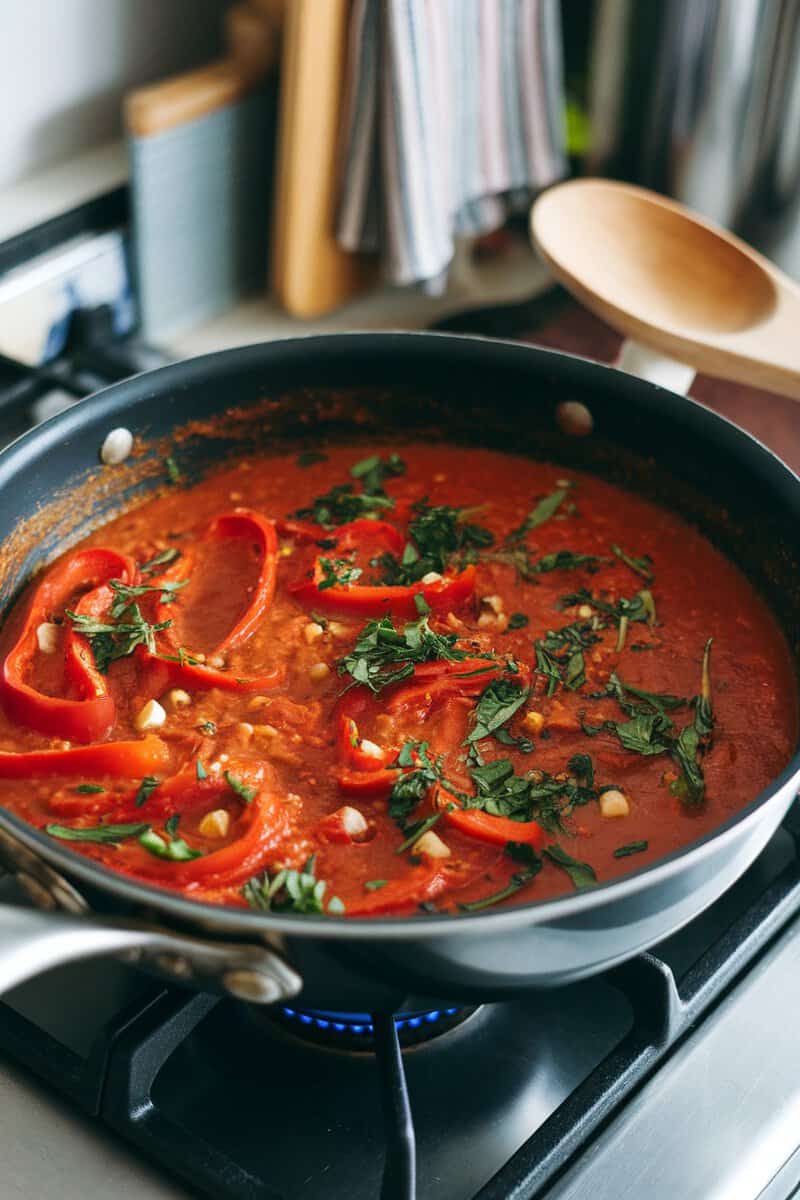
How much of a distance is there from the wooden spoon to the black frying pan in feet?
0.47

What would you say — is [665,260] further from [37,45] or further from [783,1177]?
[783,1177]

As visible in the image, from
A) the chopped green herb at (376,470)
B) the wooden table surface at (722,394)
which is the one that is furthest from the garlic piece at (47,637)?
the wooden table surface at (722,394)

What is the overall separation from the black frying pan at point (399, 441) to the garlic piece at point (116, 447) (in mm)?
14

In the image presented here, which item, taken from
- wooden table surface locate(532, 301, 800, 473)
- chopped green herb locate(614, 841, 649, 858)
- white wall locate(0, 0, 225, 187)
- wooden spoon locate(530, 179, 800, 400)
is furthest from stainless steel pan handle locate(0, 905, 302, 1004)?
white wall locate(0, 0, 225, 187)

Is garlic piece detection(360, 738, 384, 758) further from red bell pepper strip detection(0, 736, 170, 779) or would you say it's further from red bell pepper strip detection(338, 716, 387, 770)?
red bell pepper strip detection(0, 736, 170, 779)

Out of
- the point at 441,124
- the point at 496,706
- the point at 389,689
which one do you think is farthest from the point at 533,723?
the point at 441,124

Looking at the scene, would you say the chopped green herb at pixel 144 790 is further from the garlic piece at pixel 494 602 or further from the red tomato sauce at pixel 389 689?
the garlic piece at pixel 494 602

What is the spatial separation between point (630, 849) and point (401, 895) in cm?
22

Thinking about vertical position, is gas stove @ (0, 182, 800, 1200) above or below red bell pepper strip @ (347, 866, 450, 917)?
below

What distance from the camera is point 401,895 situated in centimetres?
107

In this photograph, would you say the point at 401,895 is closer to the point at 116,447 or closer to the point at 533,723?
the point at 533,723

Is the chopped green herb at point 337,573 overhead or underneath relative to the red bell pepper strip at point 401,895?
overhead

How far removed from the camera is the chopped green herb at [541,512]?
157cm

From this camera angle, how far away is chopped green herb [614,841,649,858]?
1155 millimetres
